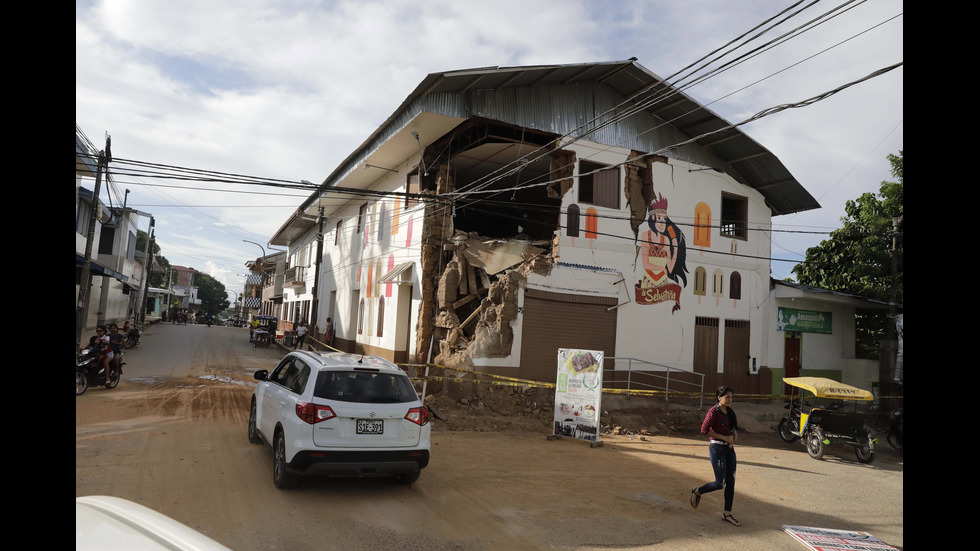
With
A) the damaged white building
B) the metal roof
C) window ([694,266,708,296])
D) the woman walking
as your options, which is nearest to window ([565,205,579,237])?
the damaged white building

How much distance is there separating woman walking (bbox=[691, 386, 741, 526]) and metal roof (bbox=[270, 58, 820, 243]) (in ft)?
26.4

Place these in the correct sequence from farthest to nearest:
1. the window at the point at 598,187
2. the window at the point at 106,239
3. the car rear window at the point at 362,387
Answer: the window at the point at 106,239 < the window at the point at 598,187 < the car rear window at the point at 362,387

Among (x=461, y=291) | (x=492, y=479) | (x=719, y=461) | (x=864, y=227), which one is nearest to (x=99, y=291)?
(x=461, y=291)

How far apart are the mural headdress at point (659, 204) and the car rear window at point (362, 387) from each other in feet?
42.4

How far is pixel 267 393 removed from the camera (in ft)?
26.4

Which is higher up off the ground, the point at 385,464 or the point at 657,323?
the point at 657,323

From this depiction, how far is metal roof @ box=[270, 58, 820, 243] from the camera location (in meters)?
15.1

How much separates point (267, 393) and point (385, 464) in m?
2.57

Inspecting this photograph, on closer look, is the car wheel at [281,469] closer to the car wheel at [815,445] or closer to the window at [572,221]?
the window at [572,221]

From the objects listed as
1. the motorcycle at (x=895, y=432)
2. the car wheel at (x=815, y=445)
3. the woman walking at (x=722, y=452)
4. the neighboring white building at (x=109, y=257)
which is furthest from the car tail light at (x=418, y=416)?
the neighboring white building at (x=109, y=257)

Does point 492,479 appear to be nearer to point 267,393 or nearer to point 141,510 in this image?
point 267,393

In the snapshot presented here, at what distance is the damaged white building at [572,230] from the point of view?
610 inches

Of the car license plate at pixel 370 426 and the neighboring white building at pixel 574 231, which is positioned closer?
the car license plate at pixel 370 426

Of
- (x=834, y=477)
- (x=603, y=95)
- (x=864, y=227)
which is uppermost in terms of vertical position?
(x=603, y=95)
